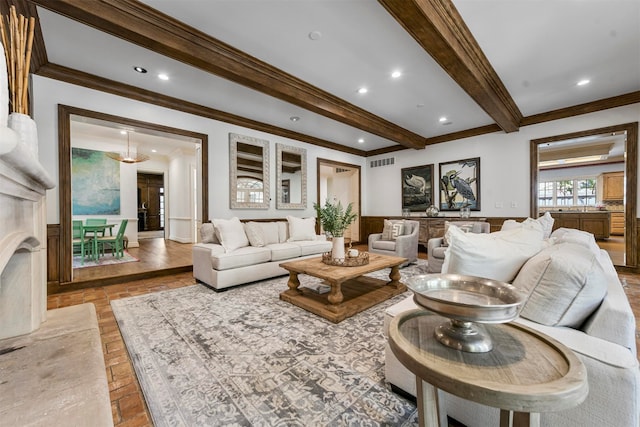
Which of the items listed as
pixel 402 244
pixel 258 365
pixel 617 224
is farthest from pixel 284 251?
pixel 617 224

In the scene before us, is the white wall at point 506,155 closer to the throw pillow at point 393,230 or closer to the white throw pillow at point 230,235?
the throw pillow at point 393,230

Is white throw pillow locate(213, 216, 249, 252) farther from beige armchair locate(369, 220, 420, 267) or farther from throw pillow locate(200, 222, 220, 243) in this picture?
beige armchair locate(369, 220, 420, 267)

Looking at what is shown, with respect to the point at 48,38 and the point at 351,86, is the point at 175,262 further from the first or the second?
the point at 351,86

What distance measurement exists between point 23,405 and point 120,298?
245cm

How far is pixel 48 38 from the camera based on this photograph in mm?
2521

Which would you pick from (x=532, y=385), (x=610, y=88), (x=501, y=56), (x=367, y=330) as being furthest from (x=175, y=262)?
(x=610, y=88)

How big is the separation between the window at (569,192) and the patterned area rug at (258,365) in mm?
9902

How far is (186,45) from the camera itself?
243 cm

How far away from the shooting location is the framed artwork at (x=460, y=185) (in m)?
5.45

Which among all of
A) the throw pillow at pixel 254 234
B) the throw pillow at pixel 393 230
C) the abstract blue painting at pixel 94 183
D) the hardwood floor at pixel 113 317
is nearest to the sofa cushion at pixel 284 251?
the throw pillow at pixel 254 234

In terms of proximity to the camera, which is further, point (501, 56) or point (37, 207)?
point (501, 56)

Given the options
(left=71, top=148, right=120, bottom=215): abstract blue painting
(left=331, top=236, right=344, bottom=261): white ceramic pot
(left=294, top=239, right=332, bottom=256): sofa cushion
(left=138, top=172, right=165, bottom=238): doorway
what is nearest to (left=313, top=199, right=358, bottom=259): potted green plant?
(left=331, top=236, right=344, bottom=261): white ceramic pot

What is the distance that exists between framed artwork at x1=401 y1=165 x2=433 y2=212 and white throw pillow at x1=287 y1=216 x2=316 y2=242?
291cm

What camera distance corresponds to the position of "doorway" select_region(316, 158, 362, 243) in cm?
→ 703
